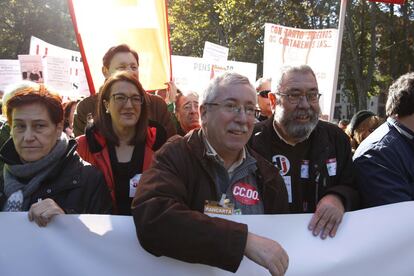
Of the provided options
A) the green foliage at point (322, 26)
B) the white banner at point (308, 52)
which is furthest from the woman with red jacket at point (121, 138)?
the green foliage at point (322, 26)

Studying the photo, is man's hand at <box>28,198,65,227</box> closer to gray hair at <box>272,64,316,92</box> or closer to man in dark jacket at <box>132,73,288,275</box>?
man in dark jacket at <box>132,73,288,275</box>

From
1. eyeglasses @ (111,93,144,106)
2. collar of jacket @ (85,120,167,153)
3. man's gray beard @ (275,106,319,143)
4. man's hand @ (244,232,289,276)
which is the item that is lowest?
man's hand @ (244,232,289,276)

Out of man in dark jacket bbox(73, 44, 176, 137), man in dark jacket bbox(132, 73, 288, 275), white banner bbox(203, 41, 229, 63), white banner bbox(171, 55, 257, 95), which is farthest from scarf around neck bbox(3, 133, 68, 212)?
white banner bbox(203, 41, 229, 63)

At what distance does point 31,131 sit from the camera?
2.65 metres

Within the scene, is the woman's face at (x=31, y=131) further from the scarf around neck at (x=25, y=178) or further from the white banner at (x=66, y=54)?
the white banner at (x=66, y=54)

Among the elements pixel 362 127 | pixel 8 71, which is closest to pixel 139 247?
pixel 362 127

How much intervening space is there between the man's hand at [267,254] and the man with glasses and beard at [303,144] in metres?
0.93

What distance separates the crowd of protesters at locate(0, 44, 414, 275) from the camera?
6.86 feet

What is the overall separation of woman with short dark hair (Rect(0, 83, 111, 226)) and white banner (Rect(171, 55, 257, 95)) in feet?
20.3

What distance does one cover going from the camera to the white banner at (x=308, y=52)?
687cm

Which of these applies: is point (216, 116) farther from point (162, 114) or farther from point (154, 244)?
point (162, 114)

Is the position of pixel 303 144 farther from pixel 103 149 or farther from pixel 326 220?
pixel 103 149

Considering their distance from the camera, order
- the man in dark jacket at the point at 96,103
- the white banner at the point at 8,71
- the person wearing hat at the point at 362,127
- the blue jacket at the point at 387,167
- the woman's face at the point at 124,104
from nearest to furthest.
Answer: the blue jacket at the point at 387,167, the woman's face at the point at 124,104, the man in dark jacket at the point at 96,103, the person wearing hat at the point at 362,127, the white banner at the point at 8,71

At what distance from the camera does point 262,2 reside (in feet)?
71.4
